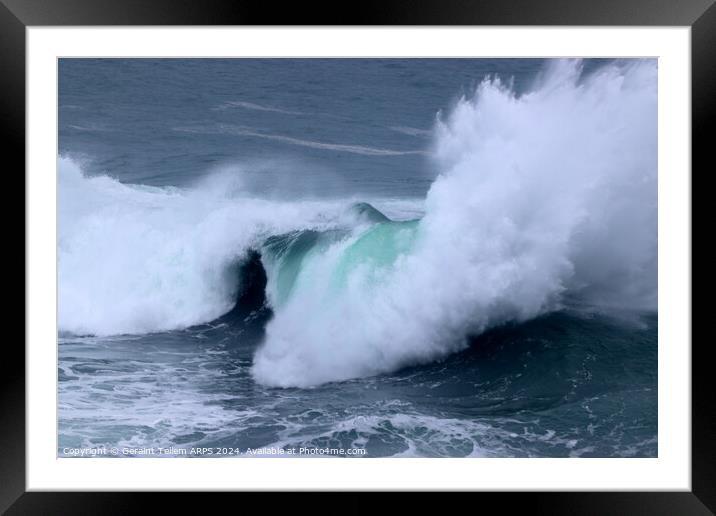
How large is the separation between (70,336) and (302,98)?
2419 mm

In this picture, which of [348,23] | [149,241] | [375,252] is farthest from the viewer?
[375,252]

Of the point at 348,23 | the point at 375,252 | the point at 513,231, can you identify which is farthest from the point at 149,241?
the point at 513,231

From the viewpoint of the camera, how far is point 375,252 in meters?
4.12

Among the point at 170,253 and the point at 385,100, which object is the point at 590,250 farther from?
the point at 170,253

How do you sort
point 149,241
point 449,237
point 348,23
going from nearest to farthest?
point 348,23 < point 449,237 < point 149,241

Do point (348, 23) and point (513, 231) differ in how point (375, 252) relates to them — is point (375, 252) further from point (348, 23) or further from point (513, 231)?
point (348, 23)

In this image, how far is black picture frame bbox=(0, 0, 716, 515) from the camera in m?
2.80

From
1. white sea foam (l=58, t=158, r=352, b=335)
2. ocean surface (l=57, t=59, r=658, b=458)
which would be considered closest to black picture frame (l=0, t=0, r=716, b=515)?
ocean surface (l=57, t=59, r=658, b=458)

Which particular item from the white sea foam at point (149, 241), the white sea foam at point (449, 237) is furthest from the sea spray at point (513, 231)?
the white sea foam at point (149, 241)

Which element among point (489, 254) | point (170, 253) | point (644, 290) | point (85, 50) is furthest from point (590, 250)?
point (85, 50)

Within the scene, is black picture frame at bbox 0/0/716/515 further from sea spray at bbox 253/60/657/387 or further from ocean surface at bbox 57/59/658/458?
sea spray at bbox 253/60/657/387

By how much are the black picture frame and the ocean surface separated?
1.75 feet

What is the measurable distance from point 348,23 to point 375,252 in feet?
5.82

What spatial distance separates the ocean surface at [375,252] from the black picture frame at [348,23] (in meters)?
0.53
